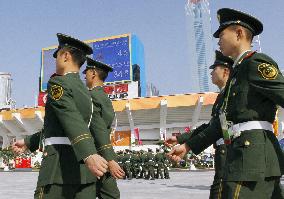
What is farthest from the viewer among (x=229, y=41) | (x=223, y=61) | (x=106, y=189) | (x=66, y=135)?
(x=223, y=61)

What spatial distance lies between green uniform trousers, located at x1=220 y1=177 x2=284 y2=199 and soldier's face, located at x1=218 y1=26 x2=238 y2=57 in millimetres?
863

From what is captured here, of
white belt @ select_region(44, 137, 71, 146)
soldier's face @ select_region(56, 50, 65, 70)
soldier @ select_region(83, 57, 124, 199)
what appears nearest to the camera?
white belt @ select_region(44, 137, 71, 146)

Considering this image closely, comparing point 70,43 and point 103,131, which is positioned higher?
point 70,43

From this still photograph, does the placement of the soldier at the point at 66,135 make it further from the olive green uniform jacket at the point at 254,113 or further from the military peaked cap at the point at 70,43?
the olive green uniform jacket at the point at 254,113

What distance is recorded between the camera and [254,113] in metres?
2.46

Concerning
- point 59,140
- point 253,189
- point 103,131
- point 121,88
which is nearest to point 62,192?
point 59,140

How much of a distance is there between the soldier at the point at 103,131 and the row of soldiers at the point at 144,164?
12842mm

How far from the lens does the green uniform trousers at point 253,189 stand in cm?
229

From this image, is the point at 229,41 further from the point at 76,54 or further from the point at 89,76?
the point at 89,76

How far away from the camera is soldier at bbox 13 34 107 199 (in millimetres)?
2705

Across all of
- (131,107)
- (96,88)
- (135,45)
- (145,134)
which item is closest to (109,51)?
(135,45)

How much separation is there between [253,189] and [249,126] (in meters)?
0.39

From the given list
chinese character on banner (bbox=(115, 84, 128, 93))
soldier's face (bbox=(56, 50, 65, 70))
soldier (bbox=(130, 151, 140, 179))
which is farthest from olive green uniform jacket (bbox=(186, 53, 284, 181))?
chinese character on banner (bbox=(115, 84, 128, 93))

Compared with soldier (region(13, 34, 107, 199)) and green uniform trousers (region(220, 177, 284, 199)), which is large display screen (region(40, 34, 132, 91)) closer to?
soldier (region(13, 34, 107, 199))
